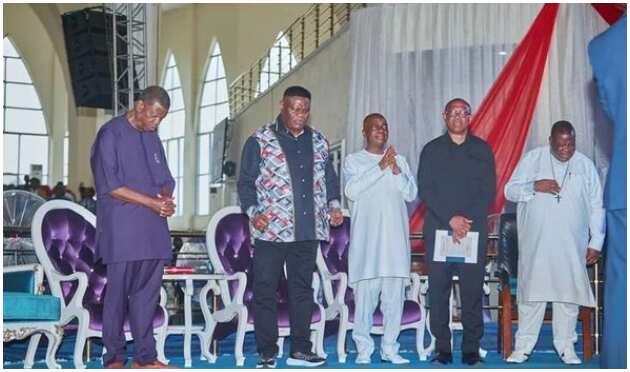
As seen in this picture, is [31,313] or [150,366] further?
[31,313]

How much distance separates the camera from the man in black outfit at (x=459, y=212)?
176 inches

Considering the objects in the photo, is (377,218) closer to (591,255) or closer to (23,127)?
(591,255)

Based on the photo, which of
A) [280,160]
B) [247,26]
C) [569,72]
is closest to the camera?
[280,160]

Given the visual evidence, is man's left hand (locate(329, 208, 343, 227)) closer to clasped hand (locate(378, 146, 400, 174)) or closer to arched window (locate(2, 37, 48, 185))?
clasped hand (locate(378, 146, 400, 174))

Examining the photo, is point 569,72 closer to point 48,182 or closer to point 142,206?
point 142,206

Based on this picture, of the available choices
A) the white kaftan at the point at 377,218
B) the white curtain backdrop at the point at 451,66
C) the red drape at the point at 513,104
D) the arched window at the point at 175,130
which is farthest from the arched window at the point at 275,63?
the white kaftan at the point at 377,218

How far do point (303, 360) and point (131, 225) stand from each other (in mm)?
1090

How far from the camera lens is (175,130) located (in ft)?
66.4

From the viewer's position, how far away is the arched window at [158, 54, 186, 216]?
65.6 feet

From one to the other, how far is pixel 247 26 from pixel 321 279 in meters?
13.2

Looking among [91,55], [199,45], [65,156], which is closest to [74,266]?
[91,55]

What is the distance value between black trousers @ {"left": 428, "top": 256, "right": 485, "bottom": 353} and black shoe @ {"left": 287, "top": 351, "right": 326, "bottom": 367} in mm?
643

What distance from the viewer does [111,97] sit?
12.4 meters

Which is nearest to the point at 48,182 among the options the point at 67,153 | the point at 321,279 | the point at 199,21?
the point at 67,153
